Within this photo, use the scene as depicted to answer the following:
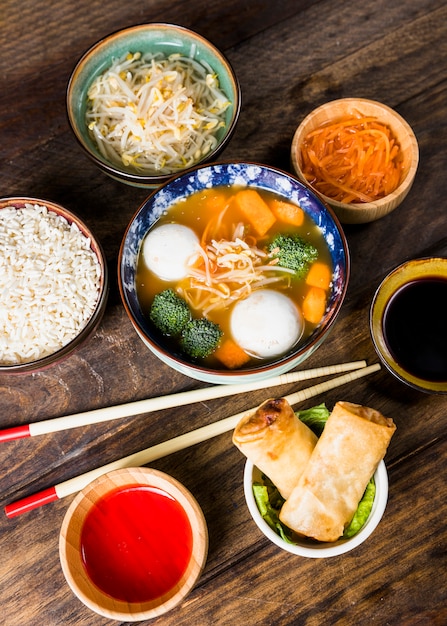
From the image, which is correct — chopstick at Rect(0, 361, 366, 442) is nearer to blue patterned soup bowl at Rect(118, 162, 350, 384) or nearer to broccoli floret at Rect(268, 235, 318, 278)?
blue patterned soup bowl at Rect(118, 162, 350, 384)

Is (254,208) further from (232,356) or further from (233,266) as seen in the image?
(232,356)

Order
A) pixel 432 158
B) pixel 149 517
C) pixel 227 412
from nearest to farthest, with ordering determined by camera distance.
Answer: pixel 149 517
pixel 227 412
pixel 432 158

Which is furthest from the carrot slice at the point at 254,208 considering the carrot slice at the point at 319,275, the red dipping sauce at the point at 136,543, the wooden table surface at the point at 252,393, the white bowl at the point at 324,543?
the red dipping sauce at the point at 136,543

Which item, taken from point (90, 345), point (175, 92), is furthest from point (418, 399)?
point (175, 92)

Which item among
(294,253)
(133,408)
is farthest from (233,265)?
(133,408)

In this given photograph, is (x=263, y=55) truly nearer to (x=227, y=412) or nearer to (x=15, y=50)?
(x=15, y=50)
